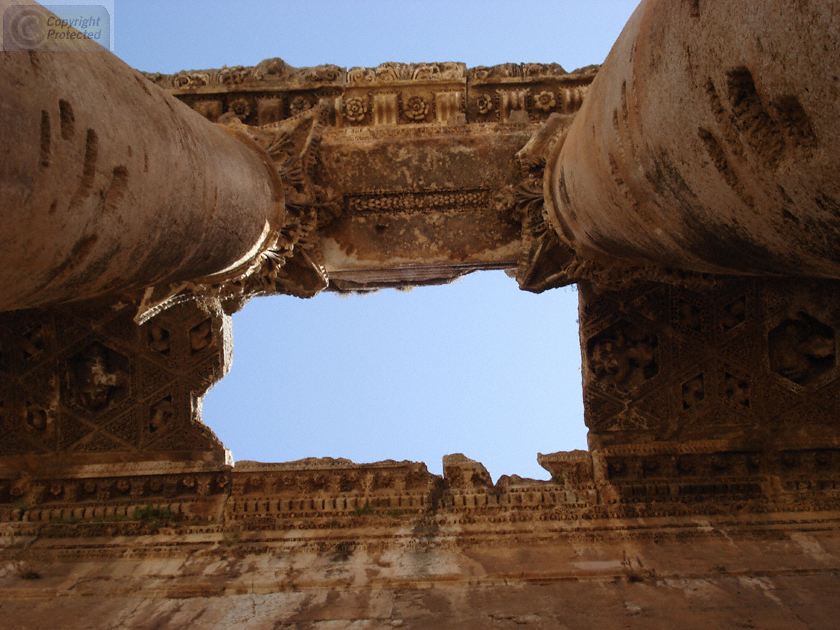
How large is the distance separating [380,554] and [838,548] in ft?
10.2

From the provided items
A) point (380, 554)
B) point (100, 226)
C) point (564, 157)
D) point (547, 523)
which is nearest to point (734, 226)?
point (564, 157)

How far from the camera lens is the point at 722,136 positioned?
2.30 m

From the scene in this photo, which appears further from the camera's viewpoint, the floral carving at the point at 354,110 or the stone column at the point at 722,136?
the floral carving at the point at 354,110

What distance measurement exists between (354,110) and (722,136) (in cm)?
380

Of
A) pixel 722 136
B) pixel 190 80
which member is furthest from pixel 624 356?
pixel 190 80

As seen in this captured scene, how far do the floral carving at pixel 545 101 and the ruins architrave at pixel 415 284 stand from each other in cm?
3

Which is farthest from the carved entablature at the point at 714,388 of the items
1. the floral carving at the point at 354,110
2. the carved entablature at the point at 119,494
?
the carved entablature at the point at 119,494

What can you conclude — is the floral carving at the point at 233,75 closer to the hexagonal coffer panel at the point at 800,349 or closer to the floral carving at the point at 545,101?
the floral carving at the point at 545,101

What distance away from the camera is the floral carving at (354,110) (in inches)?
218

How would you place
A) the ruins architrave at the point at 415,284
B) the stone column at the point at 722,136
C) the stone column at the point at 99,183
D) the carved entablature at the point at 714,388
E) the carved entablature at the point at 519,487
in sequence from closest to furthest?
the stone column at the point at 722,136, the stone column at the point at 99,183, the ruins architrave at the point at 415,284, the carved entablature at the point at 519,487, the carved entablature at the point at 714,388

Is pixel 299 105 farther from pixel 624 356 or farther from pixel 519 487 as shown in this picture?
pixel 519 487

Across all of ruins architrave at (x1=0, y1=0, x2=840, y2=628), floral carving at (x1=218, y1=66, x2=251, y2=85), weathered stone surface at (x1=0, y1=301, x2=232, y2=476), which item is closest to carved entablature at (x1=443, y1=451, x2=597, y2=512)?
ruins architrave at (x1=0, y1=0, x2=840, y2=628)

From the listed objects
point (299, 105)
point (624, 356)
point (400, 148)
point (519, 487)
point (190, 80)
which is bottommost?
point (519, 487)

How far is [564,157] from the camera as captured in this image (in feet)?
14.1
